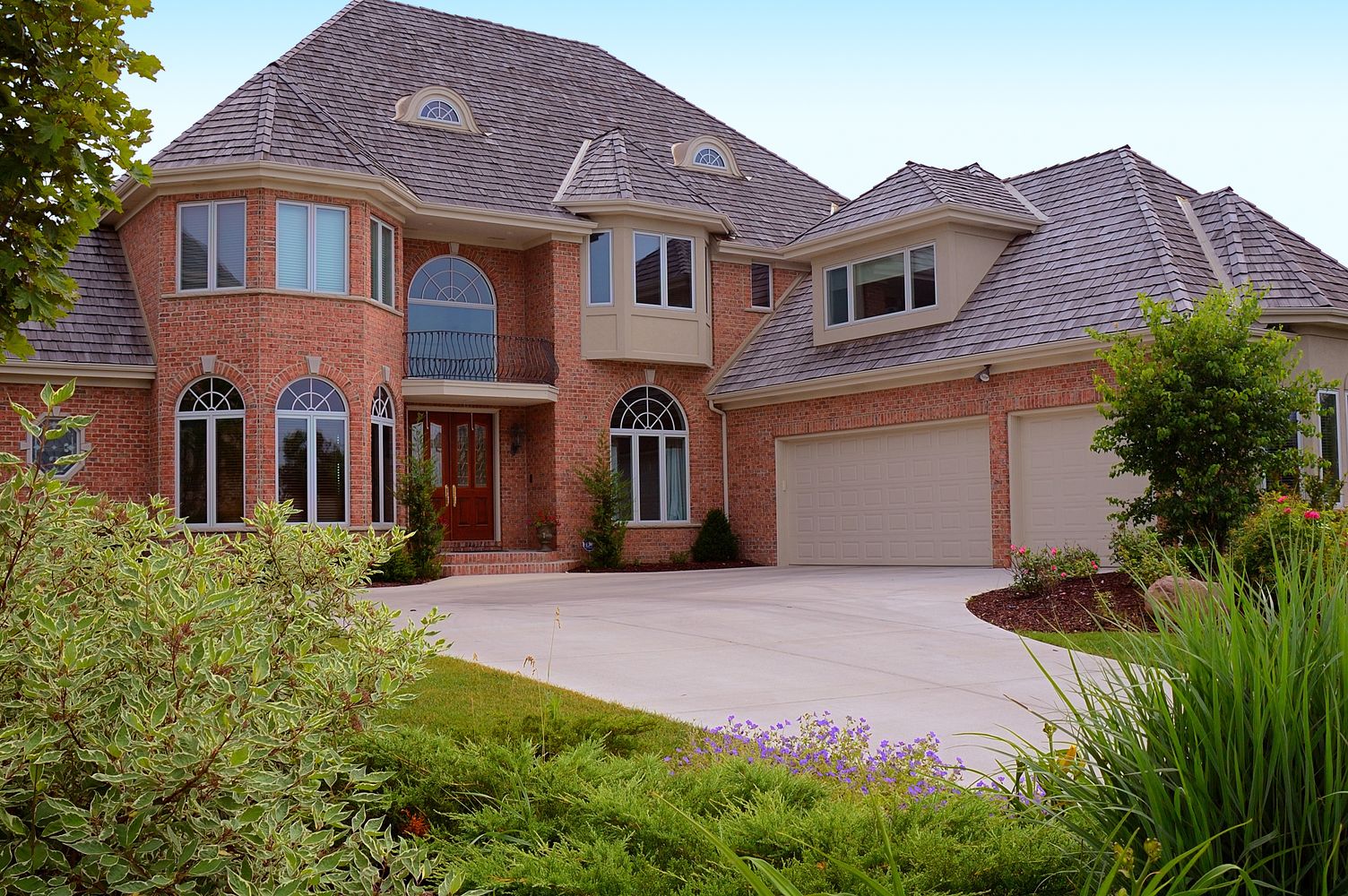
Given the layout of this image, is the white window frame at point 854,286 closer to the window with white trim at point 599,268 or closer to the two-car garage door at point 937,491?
the two-car garage door at point 937,491

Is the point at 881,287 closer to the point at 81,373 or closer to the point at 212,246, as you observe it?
the point at 212,246

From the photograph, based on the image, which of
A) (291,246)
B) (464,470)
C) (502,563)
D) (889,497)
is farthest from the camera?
(464,470)

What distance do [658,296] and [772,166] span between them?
652 cm

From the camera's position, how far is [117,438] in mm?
18656

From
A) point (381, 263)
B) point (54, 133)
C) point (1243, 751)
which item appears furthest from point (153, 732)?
point (381, 263)

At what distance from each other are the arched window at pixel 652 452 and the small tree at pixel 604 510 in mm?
578

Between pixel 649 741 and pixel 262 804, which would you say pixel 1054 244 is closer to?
pixel 649 741

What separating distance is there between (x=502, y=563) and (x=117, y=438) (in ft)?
20.5

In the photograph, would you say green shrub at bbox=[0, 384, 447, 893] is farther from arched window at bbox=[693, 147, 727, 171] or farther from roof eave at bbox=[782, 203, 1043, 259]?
arched window at bbox=[693, 147, 727, 171]

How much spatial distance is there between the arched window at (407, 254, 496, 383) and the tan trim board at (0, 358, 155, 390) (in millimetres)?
4223

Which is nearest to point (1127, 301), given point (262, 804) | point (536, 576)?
point (536, 576)

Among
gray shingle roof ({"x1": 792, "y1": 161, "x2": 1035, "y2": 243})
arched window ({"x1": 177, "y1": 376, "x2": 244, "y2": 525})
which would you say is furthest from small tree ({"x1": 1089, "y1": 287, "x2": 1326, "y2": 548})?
arched window ({"x1": 177, "y1": 376, "x2": 244, "y2": 525})

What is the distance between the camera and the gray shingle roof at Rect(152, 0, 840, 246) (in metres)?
18.6

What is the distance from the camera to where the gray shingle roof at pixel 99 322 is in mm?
18297
